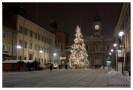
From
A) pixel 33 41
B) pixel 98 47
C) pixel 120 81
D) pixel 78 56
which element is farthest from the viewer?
pixel 98 47

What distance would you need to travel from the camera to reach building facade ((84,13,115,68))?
87625mm

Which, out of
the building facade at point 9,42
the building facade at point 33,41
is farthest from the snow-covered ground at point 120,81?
the building facade at point 33,41

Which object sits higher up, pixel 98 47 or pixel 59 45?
pixel 59 45

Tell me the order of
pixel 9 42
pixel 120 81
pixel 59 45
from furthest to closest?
1. pixel 59 45
2. pixel 9 42
3. pixel 120 81

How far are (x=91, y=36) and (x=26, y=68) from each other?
4927 cm

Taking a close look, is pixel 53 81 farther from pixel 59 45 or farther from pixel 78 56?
pixel 59 45

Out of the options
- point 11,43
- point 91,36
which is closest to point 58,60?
point 91,36

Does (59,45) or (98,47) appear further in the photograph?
(98,47)

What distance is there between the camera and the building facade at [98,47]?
87625 millimetres

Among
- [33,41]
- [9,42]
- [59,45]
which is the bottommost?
[9,42]

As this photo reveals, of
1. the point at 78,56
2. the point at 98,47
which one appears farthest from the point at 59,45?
the point at 78,56

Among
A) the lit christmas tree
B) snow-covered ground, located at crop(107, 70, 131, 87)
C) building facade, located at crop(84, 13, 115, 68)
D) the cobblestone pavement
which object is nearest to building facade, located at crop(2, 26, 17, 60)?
the lit christmas tree

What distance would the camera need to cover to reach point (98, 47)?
89875 millimetres

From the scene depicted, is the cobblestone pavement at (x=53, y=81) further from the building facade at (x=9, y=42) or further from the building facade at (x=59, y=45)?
the building facade at (x=59, y=45)
